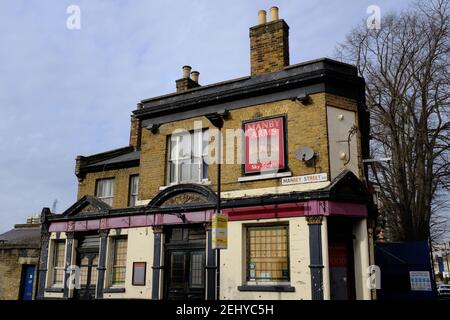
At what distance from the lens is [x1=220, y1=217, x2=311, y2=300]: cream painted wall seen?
12195 millimetres

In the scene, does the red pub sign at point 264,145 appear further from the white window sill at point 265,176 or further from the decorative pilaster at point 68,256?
the decorative pilaster at point 68,256

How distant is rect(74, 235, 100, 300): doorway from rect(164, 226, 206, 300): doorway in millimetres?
3602

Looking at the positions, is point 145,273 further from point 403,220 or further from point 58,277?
point 403,220

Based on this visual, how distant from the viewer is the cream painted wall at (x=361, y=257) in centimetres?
1241

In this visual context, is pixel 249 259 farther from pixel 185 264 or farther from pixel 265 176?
pixel 265 176

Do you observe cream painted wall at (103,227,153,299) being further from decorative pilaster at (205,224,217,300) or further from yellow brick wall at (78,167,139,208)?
yellow brick wall at (78,167,139,208)

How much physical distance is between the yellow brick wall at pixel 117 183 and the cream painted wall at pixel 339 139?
8.88m

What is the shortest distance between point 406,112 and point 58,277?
18410mm

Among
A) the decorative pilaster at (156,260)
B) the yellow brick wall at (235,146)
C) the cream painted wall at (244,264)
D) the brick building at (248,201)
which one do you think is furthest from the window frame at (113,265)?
the cream painted wall at (244,264)

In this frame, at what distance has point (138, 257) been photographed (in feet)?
50.4

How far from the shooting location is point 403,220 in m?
21.3

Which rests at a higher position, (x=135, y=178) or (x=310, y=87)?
(x=310, y=87)

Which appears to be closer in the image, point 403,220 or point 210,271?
point 210,271
